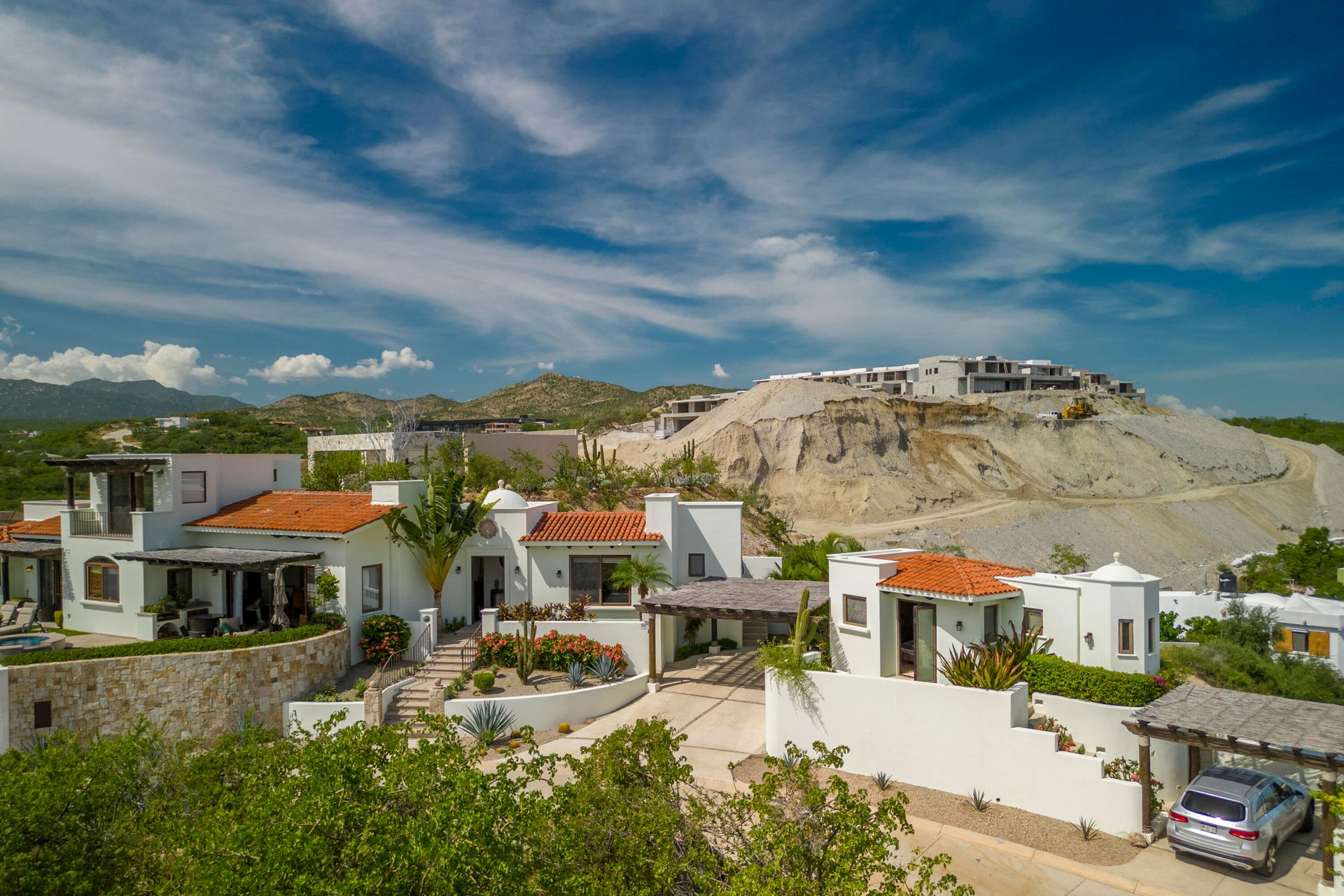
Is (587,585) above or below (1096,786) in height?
above

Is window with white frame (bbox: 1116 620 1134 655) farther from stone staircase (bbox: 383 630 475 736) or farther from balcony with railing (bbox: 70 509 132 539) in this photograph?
balcony with railing (bbox: 70 509 132 539)

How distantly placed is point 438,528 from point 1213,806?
20748 millimetres

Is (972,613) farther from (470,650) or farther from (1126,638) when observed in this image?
(470,650)

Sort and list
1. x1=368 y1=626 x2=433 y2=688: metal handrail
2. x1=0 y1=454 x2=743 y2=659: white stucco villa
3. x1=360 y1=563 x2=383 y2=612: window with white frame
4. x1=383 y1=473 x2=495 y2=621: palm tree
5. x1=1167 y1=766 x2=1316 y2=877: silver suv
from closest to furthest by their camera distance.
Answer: x1=1167 y1=766 x2=1316 y2=877: silver suv → x1=368 y1=626 x2=433 y2=688: metal handrail → x1=0 y1=454 x2=743 y2=659: white stucco villa → x1=360 y1=563 x2=383 y2=612: window with white frame → x1=383 y1=473 x2=495 y2=621: palm tree

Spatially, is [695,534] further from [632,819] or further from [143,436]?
[143,436]

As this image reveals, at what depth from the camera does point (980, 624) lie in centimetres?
1752

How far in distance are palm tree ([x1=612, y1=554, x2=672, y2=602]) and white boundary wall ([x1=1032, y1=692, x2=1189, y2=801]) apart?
11.7m

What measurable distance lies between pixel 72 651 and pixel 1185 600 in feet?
124

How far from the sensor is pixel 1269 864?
1302 centimetres

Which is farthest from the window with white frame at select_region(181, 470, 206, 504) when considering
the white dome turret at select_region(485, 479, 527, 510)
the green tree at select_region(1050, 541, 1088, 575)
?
the green tree at select_region(1050, 541, 1088, 575)

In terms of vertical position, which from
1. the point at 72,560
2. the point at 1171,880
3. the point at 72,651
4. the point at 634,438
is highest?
the point at 634,438

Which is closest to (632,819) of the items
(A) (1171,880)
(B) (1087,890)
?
(B) (1087,890)

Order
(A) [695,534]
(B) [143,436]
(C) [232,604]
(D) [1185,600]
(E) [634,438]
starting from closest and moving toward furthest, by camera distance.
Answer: (C) [232,604] → (A) [695,534] → (D) [1185,600] → (B) [143,436] → (E) [634,438]

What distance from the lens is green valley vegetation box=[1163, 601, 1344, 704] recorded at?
21.0m
